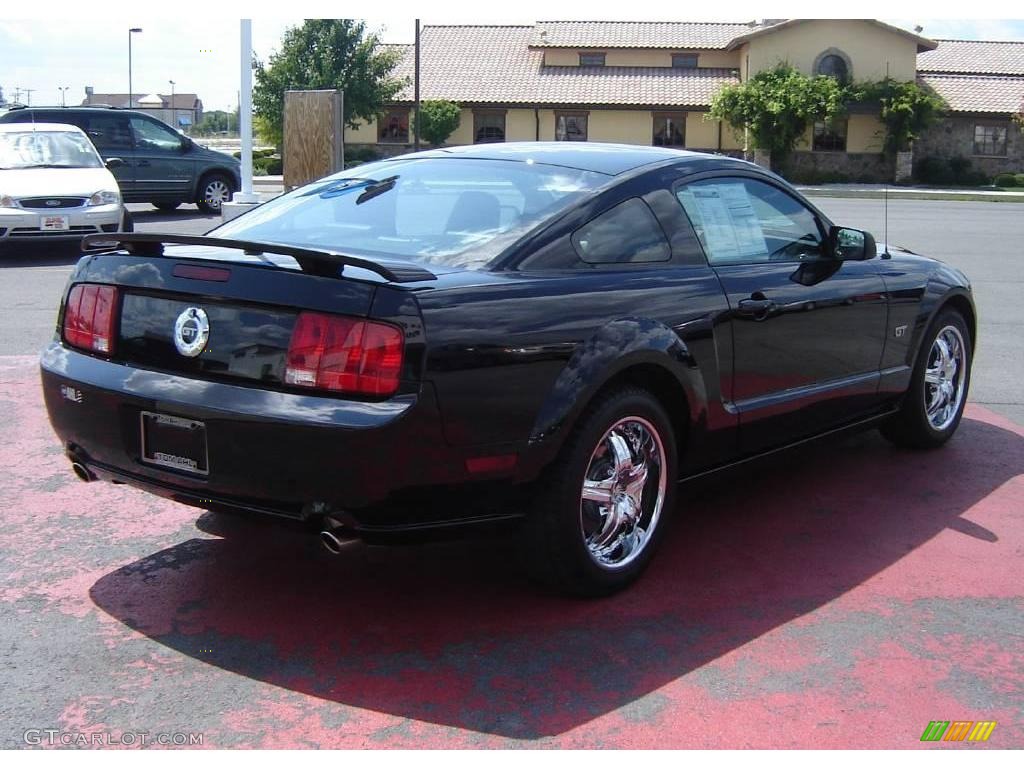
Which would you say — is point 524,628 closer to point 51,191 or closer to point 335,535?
point 335,535

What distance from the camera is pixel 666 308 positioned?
14.2 ft

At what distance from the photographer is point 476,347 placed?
11.9 feet

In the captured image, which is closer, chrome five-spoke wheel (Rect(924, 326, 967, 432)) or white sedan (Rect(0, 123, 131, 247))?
chrome five-spoke wheel (Rect(924, 326, 967, 432))

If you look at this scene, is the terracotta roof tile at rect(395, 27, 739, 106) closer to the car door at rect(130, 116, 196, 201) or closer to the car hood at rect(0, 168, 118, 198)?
the car door at rect(130, 116, 196, 201)

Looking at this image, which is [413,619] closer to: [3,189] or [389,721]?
[389,721]

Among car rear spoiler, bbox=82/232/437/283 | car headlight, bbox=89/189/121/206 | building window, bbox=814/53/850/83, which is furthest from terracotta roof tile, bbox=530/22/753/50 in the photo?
car rear spoiler, bbox=82/232/437/283

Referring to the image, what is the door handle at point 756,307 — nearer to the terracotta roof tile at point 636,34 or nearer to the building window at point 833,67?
the building window at point 833,67

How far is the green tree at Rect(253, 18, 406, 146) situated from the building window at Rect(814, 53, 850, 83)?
18.1 meters

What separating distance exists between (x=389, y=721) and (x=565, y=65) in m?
53.1

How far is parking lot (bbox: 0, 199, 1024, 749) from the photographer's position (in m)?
3.30

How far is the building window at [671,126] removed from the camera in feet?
168

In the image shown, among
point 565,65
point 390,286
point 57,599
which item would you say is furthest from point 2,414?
point 565,65

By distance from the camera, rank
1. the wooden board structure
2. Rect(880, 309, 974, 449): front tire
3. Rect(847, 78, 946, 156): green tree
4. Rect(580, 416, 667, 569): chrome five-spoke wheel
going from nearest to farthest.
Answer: Rect(580, 416, 667, 569): chrome five-spoke wheel
Rect(880, 309, 974, 449): front tire
the wooden board structure
Rect(847, 78, 946, 156): green tree

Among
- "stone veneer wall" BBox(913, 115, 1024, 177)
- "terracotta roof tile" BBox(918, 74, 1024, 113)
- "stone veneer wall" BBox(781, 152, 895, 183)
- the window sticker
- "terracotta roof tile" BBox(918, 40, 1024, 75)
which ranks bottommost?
the window sticker
